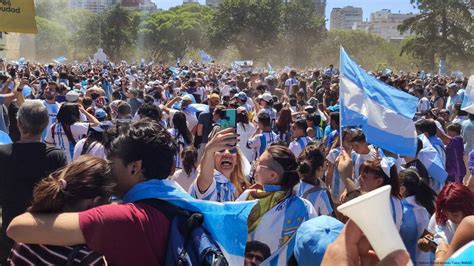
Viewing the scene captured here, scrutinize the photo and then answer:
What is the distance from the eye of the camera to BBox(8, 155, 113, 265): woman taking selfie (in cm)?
234

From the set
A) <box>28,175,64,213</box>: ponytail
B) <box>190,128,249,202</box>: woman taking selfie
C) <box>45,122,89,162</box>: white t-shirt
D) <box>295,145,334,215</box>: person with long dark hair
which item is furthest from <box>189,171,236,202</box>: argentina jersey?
<box>45,122,89,162</box>: white t-shirt

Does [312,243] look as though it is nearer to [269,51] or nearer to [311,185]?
[311,185]

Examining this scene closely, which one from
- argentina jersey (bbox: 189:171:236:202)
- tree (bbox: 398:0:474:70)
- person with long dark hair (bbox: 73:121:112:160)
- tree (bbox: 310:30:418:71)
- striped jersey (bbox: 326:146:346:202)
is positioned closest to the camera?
argentina jersey (bbox: 189:171:236:202)

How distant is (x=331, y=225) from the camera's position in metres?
2.92

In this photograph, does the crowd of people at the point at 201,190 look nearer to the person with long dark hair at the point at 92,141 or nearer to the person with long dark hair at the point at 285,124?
the person with long dark hair at the point at 92,141

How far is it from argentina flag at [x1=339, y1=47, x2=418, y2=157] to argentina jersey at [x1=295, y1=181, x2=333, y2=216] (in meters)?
1.56

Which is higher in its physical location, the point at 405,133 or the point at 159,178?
the point at 159,178

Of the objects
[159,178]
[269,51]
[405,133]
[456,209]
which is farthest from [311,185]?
[269,51]

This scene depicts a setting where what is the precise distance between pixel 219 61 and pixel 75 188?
73.1 meters

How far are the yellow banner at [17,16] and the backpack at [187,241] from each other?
26.1ft

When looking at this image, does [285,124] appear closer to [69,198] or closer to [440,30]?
[69,198]

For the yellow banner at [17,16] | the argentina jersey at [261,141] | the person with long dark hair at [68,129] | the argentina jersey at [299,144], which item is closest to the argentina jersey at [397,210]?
the argentina jersey at [299,144]

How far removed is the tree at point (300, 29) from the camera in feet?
236

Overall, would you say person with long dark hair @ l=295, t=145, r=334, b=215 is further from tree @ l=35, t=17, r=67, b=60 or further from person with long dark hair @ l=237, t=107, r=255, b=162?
tree @ l=35, t=17, r=67, b=60
